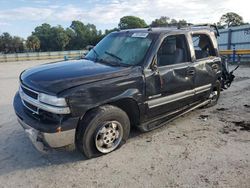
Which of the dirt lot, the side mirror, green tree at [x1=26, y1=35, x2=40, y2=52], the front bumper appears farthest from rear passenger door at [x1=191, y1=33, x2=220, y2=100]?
green tree at [x1=26, y1=35, x2=40, y2=52]

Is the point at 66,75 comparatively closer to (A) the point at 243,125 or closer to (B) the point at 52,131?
(B) the point at 52,131

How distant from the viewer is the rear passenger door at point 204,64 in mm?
5680

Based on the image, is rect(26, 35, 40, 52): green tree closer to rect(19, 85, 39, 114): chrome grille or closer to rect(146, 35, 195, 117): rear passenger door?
rect(146, 35, 195, 117): rear passenger door

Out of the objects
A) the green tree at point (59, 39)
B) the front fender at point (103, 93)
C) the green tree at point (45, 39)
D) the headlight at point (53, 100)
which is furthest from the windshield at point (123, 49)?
the green tree at point (45, 39)

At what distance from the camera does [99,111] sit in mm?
4051

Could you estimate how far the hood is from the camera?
3.85 metres

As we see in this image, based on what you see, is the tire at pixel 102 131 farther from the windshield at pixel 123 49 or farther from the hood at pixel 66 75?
the windshield at pixel 123 49

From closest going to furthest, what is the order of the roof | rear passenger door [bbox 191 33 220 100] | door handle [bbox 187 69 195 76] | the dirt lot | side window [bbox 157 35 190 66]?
1. the dirt lot
2. side window [bbox 157 35 190 66]
3. the roof
4. door handle [bbox 187 69 195 76]
5. rear passenger door [bbox 191 33 220 100]

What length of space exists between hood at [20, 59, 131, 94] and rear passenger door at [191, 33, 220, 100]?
6.28ft

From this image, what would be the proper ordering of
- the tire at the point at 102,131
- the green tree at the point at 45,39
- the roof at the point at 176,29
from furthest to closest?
the green tree at the point at 45,39
the roof at the point at 176,29
the tire at the point at 102,131

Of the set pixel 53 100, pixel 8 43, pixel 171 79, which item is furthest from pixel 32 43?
pixel 53 100

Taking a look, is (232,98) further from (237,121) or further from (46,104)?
(46,104)

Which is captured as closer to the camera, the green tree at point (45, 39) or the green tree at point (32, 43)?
the green tree at point (32, 43)

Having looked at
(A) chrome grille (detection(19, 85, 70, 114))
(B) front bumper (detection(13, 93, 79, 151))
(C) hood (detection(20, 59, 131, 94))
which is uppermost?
(C) hood (detection(20, 59, 131, 94))
